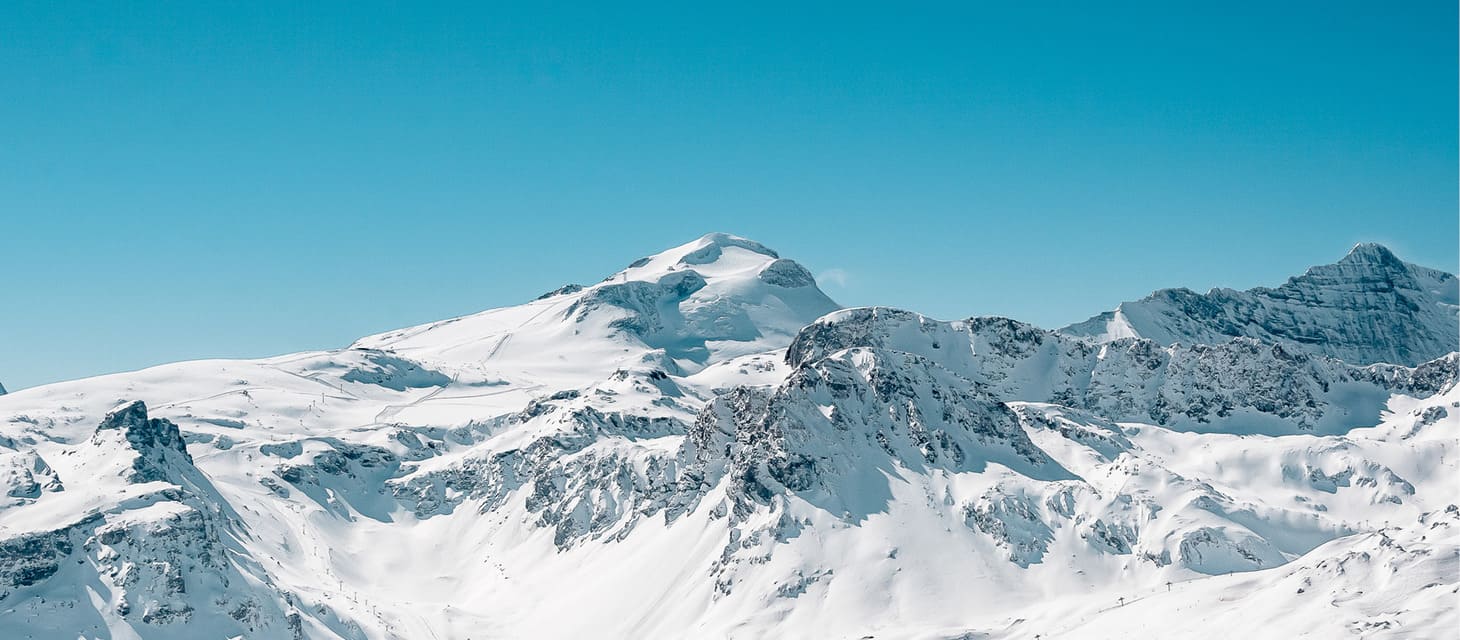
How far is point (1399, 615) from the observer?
655 ft

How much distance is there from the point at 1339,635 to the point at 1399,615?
9.93 meters

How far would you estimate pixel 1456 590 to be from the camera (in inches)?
7864

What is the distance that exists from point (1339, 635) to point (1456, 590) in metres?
19.7

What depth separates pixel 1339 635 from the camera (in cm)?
19925

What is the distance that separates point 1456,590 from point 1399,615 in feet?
32.1
